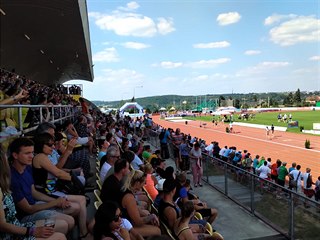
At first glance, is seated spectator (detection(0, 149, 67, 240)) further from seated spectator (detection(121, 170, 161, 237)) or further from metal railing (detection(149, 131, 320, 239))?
metal railing (detection(149, 131, 320, 239))

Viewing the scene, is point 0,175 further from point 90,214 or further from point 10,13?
point 10,13

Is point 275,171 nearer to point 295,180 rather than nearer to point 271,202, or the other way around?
point 295,180

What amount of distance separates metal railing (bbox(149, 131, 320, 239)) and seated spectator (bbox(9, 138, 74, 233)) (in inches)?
199

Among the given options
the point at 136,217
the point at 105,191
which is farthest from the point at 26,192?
the point at 136,217

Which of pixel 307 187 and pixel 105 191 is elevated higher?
pixel 105 191

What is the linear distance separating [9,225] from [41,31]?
19043 mm

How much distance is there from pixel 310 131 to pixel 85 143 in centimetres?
4227

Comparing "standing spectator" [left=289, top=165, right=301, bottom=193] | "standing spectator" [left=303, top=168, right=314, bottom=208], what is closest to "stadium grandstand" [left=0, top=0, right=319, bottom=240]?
"standing spectator" [left=289, top=165, right=301, bottom=193]

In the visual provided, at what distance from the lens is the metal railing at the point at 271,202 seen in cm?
712

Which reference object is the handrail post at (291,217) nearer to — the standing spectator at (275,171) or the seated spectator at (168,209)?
the seated spectator at (168,209)

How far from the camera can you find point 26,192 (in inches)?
141

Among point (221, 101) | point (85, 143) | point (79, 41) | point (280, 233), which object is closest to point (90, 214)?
point (85, 143)

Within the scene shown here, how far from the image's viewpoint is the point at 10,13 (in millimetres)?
16484

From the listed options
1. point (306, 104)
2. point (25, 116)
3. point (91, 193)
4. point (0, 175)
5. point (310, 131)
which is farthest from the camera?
point (306, 104)
